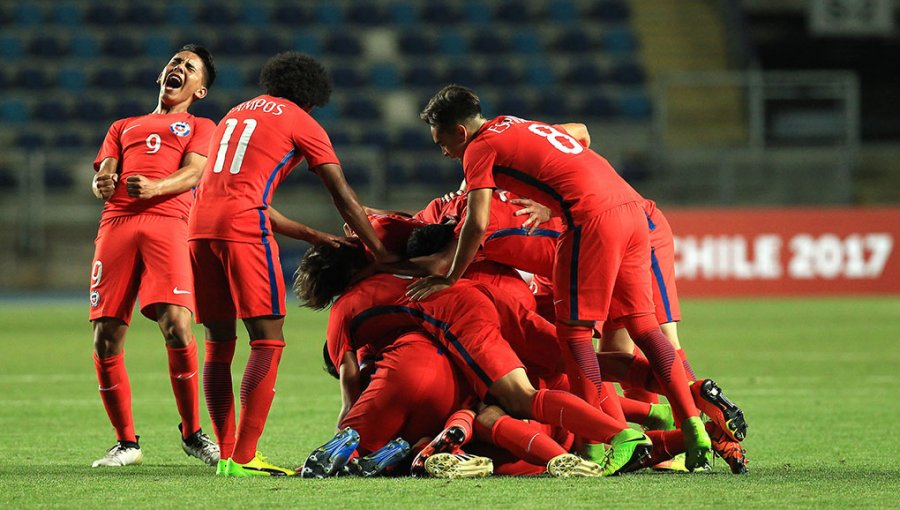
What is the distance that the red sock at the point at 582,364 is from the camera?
5676 mm

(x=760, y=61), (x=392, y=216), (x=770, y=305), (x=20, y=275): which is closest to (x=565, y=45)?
(x=760, y=61)

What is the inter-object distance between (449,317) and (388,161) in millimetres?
14919

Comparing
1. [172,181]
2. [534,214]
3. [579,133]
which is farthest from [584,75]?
[172,181]

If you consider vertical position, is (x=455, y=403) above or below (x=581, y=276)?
below

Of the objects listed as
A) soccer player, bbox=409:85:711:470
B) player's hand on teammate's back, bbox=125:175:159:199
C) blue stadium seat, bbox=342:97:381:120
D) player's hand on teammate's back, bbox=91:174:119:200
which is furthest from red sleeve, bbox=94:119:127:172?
blue stadium seat, bbox=342:97:381:120

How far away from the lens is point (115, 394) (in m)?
6.31

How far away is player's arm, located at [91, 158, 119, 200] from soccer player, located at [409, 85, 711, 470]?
5.16 feet

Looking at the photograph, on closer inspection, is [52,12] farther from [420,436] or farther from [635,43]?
[420,436]

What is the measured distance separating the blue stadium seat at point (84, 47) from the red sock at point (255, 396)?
18927mm

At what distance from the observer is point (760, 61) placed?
25.1 m

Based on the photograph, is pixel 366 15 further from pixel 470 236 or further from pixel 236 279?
pixel 236 279

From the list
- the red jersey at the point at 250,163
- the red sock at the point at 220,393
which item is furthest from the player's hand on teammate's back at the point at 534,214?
the red sock at the point at 220,393

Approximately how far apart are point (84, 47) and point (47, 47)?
63 cm

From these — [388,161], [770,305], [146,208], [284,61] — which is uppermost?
[284,61]
